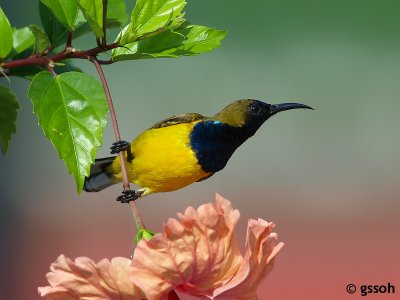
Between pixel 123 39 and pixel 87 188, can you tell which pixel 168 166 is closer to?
pixel 87 188

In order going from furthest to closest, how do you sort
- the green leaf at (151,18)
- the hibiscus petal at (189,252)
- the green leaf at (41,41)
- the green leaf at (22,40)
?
the green leaf at (22,40) < the green leaf at (41,41) < the green leaf at (151,18) < the hibiscus petal at (189,252)

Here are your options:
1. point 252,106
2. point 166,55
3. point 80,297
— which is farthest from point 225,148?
point 80,297

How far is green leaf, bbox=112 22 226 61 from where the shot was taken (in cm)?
46

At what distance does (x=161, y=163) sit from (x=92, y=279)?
0.94 ft

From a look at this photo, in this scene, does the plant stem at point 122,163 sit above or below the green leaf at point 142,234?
above

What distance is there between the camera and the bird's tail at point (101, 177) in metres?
0.68

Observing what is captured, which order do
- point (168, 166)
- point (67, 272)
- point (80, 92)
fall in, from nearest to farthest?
1. point (67, 272)
2. point (80, 92)
3. point (168, 166)

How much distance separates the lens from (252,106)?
2.20 feet

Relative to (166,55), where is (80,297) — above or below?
below

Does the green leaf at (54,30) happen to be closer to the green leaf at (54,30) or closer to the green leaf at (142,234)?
the green leaf at (54,30)

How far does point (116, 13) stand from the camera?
574mm

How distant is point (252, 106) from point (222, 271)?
12.4 inches

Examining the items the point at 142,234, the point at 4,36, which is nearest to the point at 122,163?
the point at 142,234

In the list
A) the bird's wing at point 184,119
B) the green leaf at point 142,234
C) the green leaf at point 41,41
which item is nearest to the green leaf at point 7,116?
the green leaf at point 41,41
